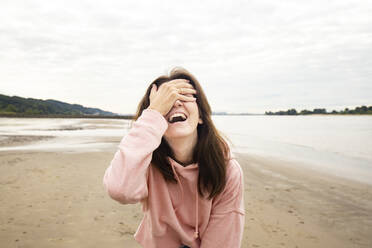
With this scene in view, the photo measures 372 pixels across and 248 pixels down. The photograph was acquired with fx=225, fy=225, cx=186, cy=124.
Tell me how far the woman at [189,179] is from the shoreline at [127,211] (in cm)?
212

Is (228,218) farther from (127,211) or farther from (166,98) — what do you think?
(127,211)

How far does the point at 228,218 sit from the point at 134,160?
32.3 inches

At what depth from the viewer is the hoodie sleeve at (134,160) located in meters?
1.23

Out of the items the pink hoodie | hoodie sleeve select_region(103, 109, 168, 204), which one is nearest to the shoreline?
the pink hoodie

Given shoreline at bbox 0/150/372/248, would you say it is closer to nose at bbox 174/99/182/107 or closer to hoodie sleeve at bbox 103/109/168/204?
hoodie sleeve at bbox 103/109/168/204

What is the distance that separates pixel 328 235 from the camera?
373cm

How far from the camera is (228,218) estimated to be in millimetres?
1578

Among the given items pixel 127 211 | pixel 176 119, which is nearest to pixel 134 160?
pixel 176 119

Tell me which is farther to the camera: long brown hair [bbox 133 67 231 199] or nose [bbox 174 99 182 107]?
long brown hair [bbox 133 67 231 199]

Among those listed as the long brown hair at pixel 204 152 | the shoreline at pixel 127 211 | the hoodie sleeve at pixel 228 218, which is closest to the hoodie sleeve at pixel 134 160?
the long brown hair at pixel 204 152

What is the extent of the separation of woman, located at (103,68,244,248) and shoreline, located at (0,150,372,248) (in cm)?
212

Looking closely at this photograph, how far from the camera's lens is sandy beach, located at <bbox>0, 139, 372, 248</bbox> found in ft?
11.5

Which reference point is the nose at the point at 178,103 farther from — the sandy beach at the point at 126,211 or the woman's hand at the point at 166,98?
the sandy beach at the point at 126,211

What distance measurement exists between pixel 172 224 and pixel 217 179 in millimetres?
465
